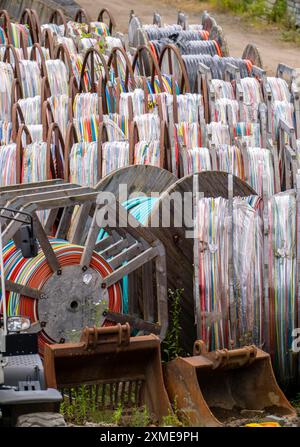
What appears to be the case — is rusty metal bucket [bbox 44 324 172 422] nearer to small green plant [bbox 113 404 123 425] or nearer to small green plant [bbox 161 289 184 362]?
small green plant [bbox 113 404 123 425]

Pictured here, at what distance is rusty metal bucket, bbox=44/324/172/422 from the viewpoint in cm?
1077

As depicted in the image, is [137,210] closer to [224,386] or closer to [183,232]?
[183,232]

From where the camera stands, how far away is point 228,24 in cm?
2888

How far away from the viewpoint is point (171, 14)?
1176 inches

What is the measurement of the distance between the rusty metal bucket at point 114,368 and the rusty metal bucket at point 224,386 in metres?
0.20

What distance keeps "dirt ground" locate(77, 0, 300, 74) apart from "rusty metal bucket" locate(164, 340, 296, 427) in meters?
13.9

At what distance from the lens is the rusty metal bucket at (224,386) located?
36.0 ft

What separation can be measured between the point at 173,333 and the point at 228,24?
1769 cm

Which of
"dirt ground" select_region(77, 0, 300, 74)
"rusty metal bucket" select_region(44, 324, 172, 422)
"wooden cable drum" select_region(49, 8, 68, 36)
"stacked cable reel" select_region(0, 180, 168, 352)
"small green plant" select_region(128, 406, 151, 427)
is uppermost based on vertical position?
"wooden cable drum" select_region(49, 8, 68, 36)

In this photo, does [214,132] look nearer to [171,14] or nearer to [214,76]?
[214,76]

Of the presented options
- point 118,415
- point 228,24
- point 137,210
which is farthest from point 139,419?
point 228,24

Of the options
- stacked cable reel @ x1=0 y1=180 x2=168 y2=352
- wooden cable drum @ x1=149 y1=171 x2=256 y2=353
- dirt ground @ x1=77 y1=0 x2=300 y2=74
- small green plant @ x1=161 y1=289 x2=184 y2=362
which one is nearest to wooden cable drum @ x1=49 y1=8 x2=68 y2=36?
dirt ground @ x1=77 y1=0 x2=300 y2=74

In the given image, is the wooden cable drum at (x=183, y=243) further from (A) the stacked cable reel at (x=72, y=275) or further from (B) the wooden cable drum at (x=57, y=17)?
(B) the wooden cable drum at (x=57, y=17)

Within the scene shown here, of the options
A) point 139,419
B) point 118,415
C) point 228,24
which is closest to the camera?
point 118,415
